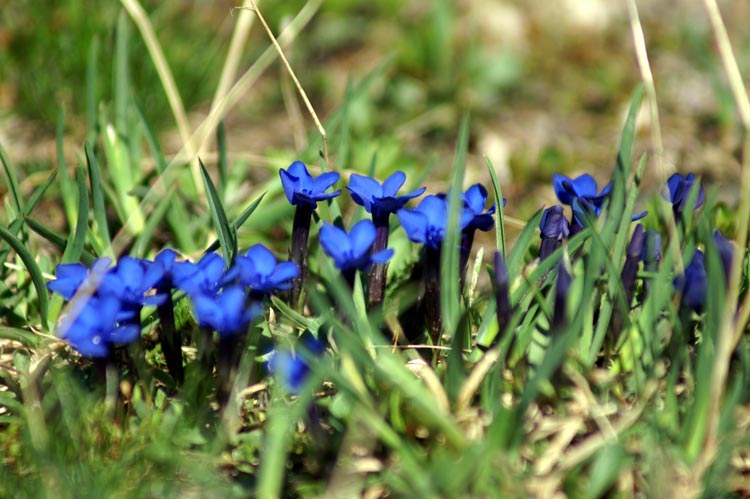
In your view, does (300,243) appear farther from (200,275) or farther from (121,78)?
(121,78)

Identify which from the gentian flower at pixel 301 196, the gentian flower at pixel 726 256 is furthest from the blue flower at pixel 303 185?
the gentian flower at pixel 726 256

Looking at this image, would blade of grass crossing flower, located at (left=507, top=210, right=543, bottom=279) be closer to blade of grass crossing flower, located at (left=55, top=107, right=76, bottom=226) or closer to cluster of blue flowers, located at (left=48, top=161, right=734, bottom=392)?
cluster of blue flowers, located at (left=48, top=161, right=734, bottom=392)

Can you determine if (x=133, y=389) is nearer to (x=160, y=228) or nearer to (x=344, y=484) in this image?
(x=344, y=484)

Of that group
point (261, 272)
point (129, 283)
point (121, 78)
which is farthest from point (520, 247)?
point (121, 78)

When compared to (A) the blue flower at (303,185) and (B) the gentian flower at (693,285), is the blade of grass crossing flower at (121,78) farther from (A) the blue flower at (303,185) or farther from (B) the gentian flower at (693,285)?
(B) the gentian flower at (693,285)

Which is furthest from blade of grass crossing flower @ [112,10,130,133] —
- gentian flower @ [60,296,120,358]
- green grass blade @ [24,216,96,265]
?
gentian flower @ [60,296,120,358]

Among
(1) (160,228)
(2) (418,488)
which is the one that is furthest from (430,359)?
(1) (160,228)
